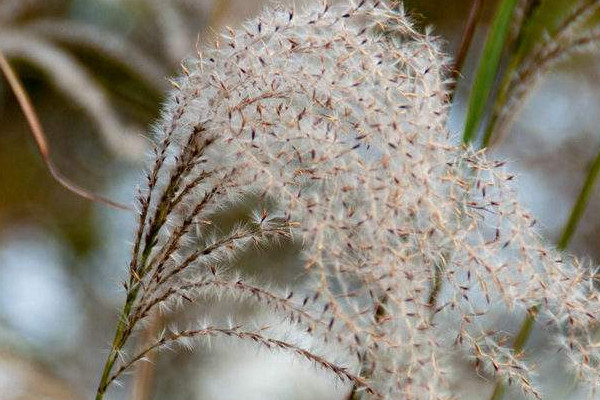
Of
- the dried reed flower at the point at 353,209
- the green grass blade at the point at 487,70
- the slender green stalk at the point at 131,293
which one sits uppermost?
the green grass blade at the point at 487,70

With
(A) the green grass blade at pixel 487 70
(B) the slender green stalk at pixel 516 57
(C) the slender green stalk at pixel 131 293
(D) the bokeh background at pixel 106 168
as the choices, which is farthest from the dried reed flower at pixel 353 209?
(D) the bokeh background at pixel 106 168

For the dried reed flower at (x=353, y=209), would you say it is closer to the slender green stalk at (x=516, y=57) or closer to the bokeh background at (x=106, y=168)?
the slender green stalk at (x=516, y=57)

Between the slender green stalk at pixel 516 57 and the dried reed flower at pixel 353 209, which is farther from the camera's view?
the slender green stalk at pixel 516 57

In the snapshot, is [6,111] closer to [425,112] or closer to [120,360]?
[120,360]

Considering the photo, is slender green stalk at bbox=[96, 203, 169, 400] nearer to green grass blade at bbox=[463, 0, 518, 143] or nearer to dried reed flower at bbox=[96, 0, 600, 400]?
dried reed flower at bbox=[96, 0, 600, 400]

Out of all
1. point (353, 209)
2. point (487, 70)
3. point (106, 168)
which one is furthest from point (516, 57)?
point (106, 168)

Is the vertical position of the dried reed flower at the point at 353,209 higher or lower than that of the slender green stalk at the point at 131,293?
higher

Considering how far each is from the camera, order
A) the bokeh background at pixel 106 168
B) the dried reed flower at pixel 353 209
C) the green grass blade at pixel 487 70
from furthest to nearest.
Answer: the bokeh background at pixel 106 168 → the green grass blade at pixel 487 70 → the dried reed flower at pixel 353 209
